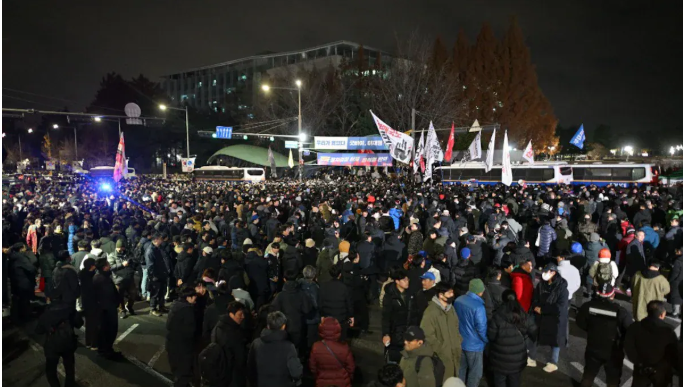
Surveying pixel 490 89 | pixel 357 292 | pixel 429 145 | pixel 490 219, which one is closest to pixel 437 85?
pixel 490 89

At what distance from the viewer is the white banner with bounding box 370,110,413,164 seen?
1725 centimetres

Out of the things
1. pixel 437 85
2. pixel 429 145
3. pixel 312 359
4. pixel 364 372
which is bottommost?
pixel 364 372

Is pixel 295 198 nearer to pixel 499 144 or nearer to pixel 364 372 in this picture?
pixel 364 372

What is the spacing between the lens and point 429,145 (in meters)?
18.2

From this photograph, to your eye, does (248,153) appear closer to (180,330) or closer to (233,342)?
(180,330)

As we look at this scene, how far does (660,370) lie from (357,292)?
14.4 feet

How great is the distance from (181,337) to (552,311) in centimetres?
510

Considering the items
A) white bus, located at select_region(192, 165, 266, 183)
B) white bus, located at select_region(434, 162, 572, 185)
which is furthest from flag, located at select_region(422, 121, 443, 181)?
white bus, located at select_region(192, 165, 266, 183)

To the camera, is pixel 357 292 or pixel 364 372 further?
pixel 357 292

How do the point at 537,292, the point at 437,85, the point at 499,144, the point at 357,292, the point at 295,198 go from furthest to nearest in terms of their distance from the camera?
the point at 499,144 → the point at 437,85 → the point at 295,198 → the point at 357,292 → the point at 537,292

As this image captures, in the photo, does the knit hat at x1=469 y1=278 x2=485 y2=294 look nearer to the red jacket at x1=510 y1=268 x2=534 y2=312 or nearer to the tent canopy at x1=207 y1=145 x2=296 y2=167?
the red jacket at x1=510 y1=268 x2=534 y2=312

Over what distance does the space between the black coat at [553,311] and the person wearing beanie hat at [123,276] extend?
690 centimetres

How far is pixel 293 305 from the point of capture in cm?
563

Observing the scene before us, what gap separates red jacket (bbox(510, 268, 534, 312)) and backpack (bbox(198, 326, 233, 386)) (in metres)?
4.41
